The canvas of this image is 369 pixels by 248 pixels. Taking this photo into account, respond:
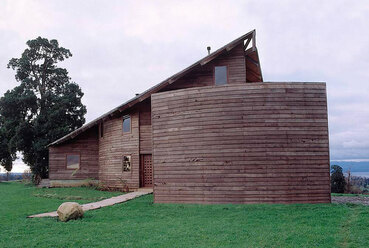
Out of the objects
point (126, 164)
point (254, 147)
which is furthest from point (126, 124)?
point (254, 147)

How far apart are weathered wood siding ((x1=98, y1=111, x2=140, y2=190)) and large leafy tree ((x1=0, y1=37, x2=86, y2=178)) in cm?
785

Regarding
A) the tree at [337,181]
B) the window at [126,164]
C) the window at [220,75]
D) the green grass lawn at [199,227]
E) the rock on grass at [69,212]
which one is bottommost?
the tree at [337,181]

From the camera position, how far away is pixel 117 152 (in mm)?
19766

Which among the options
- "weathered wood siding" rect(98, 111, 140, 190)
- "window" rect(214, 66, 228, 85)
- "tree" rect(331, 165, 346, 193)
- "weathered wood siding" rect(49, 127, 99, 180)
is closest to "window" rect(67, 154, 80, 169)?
"weathered wood siding" rect(49, 127, 99, 180)

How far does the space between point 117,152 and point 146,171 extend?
2326 mm

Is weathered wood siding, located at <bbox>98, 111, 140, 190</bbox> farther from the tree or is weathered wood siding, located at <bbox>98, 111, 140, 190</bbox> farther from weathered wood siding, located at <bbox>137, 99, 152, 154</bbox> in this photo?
the tree

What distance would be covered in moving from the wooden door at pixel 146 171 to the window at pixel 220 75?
5548 millimetres

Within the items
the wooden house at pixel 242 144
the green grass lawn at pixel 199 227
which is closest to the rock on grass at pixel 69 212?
the green grass lawn at pixel 199 227

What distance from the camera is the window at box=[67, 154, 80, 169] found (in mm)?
23281

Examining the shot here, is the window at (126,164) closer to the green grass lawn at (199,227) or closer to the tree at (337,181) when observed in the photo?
the green grass lawn at (199,227)

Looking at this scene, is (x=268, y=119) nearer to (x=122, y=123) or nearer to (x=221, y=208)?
(x=221, y=208)

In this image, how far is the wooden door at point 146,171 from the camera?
18594 millimetres

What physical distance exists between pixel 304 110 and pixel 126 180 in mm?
10875

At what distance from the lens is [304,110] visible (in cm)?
1200
